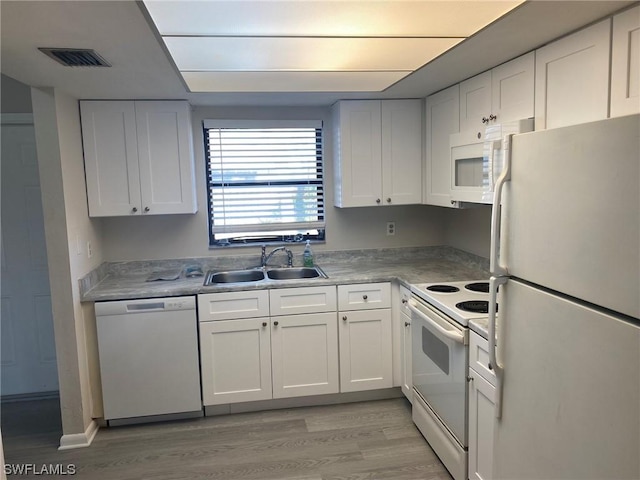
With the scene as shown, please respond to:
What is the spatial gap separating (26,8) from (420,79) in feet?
6.58

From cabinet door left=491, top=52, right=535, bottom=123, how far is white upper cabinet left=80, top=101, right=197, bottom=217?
6.52 ft

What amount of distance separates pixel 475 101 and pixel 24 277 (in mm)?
3329

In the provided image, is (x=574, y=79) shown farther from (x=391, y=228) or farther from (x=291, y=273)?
(x=291, y=273)

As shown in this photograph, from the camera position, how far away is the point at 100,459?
266 cm

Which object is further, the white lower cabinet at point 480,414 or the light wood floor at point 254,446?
the light wood floor at point 254,446

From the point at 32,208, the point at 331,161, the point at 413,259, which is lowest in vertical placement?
the point at 413,259

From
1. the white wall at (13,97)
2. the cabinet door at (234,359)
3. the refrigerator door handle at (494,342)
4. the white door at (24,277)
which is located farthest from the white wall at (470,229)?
the white wall at (13,97)

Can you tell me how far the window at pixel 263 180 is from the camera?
352cm

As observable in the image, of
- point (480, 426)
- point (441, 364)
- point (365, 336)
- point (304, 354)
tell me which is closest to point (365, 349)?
point (365, 336)

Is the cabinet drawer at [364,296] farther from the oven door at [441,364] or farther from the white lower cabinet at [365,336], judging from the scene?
the oven door at [441,364]

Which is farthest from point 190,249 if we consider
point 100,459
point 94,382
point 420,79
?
point 420,79

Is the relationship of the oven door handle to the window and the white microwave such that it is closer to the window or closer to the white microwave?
the white microwave

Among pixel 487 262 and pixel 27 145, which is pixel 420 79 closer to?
pixel 487 262

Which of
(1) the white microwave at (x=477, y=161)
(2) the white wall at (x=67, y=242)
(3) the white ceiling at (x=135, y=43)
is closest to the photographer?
(3) the white ceiling at (x=135, y=43)
